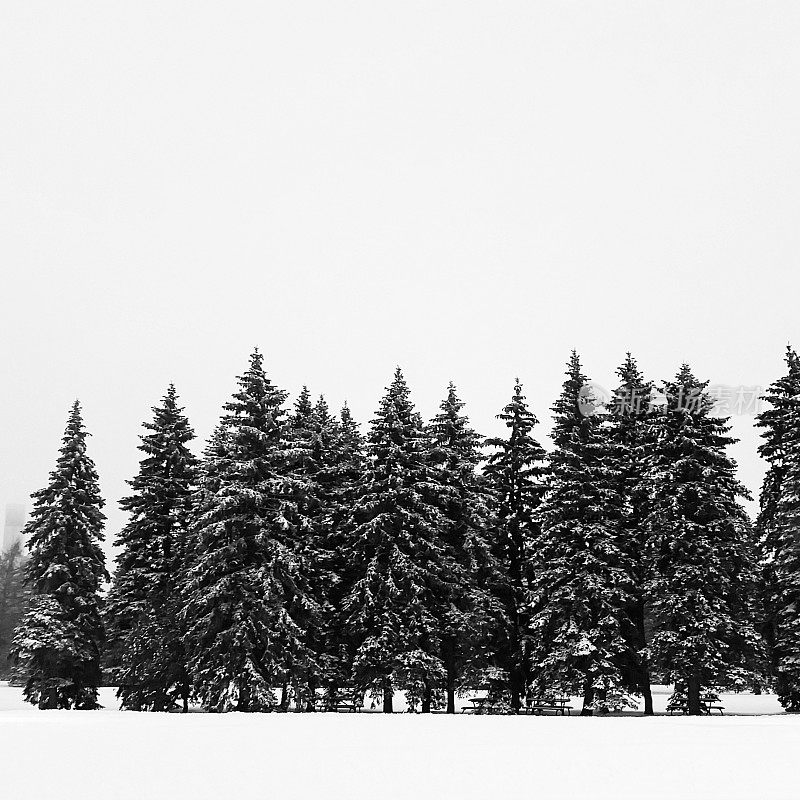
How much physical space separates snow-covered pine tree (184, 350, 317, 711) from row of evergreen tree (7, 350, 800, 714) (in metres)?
0.11

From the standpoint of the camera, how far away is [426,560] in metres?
39.7

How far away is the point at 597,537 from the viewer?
3869cm

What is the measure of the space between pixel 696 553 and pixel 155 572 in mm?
24242

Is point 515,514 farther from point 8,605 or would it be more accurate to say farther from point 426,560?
point 8,605

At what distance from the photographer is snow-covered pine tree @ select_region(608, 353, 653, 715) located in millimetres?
38969

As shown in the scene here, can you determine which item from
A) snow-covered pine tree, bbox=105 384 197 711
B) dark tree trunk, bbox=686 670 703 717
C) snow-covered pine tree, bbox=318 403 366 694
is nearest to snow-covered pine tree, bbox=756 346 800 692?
dark tree trunk, bbox=686 670 703 717

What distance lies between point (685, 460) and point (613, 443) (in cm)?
413

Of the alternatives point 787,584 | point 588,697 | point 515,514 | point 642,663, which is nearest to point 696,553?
point 787,584

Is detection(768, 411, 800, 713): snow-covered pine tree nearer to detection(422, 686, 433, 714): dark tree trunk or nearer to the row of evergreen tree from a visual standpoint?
the row of evergreen tree

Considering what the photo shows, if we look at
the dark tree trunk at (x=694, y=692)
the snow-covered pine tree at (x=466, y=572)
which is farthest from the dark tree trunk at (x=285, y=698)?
the dark tree trunk at (x=694, y=692)

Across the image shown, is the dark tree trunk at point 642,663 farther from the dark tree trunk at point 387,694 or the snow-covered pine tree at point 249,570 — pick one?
the snow-covered pine tree at point 249,570

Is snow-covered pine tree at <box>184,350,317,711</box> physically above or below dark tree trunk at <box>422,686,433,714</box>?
above

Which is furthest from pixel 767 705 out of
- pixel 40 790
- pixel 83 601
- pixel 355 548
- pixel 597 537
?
pixel 40 790

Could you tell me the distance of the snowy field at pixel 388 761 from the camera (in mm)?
12633
